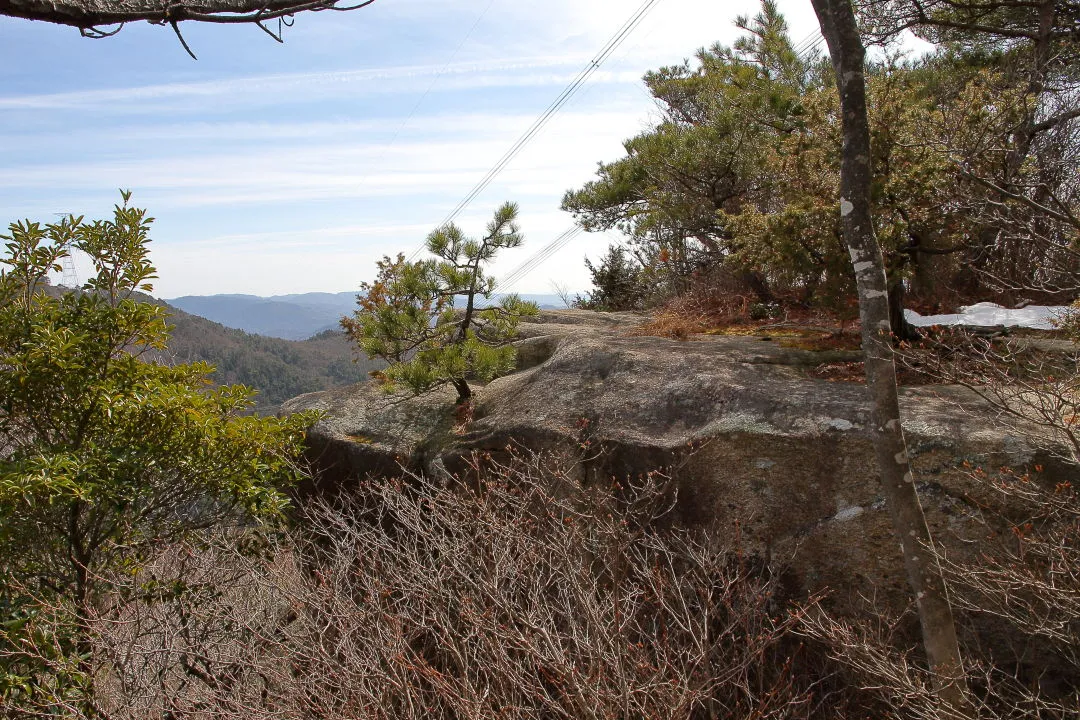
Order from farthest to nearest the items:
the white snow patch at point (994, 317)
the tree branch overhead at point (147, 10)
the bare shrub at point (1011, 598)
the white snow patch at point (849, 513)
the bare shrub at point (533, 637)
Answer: the white snow patch at point (994, 317) < the white snow patch at point (849, 513) < the bare shrub at point (1011, 598) < the bare shrub at point (533, 637) < the tree branch overhead at point (147, 10)

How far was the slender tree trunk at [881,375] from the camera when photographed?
145 inches

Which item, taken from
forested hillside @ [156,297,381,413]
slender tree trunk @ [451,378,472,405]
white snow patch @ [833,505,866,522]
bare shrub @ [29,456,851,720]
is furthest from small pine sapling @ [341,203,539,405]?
forested hillside @ [156,297,381,413]

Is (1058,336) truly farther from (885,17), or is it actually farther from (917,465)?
(885,17)

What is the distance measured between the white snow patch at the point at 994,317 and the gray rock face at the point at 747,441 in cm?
178

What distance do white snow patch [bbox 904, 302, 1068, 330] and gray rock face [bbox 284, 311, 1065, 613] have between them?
5.83ft

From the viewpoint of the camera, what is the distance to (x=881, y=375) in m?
3.71

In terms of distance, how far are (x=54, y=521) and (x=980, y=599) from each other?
5.93m

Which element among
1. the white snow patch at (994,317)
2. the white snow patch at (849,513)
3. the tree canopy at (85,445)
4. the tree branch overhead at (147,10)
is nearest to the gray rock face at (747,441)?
the white snow patch at (849,513)

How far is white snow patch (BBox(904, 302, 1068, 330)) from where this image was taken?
695 centimetres

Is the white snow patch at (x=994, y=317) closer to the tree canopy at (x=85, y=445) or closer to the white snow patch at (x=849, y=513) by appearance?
the white snow patch at (x=849, y=513)

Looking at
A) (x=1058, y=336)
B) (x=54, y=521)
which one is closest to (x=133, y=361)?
(x=54, y=521)

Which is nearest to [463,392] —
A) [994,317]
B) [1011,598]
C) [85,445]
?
[85,445]

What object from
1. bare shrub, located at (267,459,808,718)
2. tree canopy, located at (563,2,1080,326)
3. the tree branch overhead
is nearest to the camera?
the tree branch overhead

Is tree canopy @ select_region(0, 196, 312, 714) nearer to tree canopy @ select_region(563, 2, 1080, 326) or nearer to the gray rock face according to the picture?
the gray rock face
